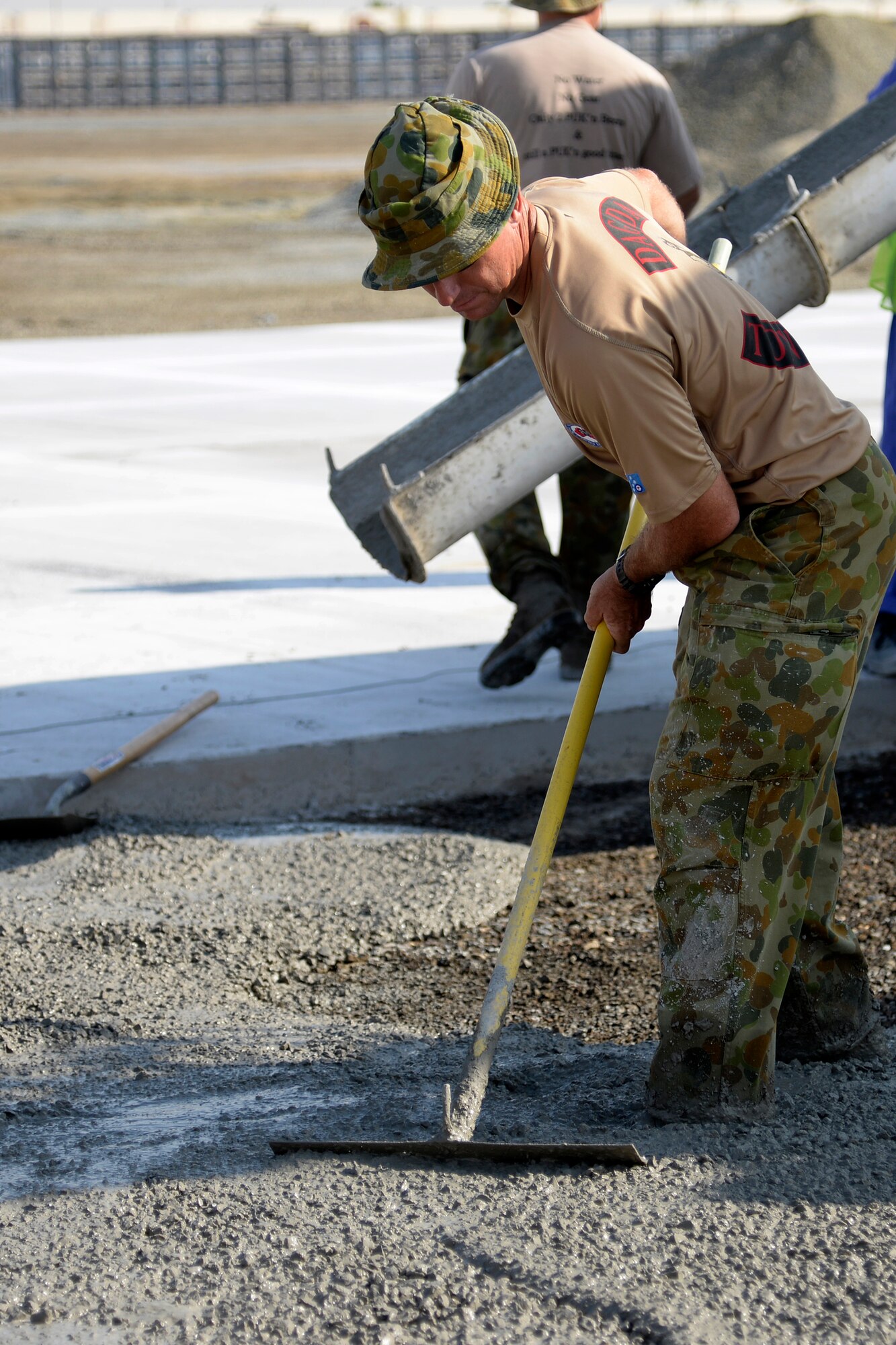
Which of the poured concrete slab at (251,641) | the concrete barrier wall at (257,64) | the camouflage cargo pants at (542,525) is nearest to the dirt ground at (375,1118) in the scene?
the poured concrete slab at (251,641)

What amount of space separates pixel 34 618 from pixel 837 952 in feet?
13.2

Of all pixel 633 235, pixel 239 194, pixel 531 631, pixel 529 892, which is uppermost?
pixel 633 235

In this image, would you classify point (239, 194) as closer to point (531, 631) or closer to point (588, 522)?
point (588, 522)

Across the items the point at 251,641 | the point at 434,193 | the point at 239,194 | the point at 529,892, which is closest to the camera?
the point at 434,193

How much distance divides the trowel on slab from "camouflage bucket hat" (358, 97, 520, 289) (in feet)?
8.00

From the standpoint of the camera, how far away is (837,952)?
10.8 feet

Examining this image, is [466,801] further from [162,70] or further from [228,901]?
[162,70]

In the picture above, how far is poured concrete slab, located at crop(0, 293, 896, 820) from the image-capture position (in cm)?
519

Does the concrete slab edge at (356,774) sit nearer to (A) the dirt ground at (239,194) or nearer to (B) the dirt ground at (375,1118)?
(B) the dirt ground at (375,1118)

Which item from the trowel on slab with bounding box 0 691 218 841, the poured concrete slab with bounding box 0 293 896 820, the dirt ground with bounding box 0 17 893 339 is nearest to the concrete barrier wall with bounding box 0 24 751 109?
the dirt ground with bounding box 0 17 893 339

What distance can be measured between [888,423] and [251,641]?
238 centimetres

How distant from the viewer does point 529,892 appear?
10.3ft

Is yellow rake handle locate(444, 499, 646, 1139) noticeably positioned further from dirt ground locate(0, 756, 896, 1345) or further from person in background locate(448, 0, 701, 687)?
person in background locate(448, 0, 701, 687)

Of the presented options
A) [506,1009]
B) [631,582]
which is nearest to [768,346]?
[631,582]
